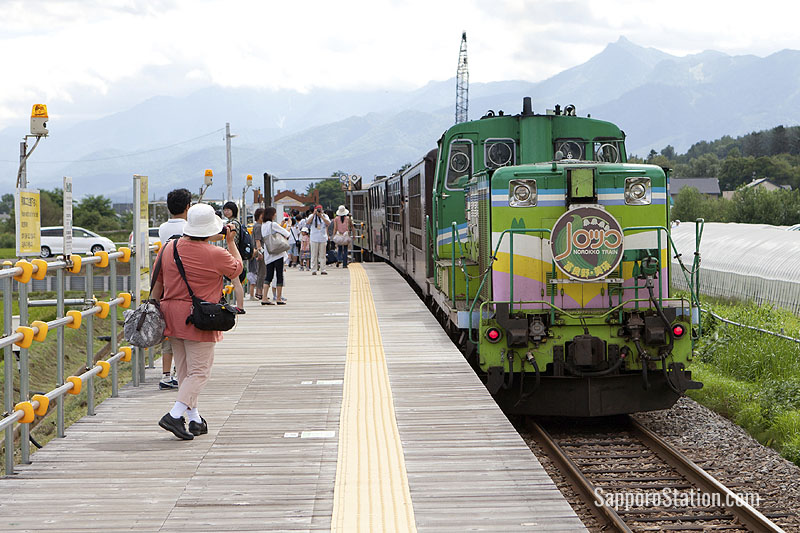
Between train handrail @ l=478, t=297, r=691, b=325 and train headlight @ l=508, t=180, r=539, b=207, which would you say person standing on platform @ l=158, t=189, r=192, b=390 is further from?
train headlight @ l=508, t=180, r=539, b=207

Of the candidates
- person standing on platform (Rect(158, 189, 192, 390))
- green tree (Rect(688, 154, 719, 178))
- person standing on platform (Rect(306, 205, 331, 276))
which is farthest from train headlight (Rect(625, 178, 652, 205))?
green tree (Rect(688, 154, 719, 178))

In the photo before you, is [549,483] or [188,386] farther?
[188,386]

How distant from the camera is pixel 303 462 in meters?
5.74

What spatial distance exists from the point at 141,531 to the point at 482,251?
21.9ft

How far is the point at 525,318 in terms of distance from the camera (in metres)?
9.34

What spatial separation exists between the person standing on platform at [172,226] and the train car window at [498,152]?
16.0 ft

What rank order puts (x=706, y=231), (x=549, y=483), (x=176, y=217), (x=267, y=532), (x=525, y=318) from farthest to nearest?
(x=706, y=231) < (x=525, y=318) < (x=176, y=217) < (x=549, y=483) < (x=267, y=532)

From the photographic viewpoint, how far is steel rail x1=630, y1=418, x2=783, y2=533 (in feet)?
22.2

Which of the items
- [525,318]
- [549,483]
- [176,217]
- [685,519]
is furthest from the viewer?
[525,318]

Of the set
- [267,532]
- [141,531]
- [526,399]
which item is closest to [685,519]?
[526,399]

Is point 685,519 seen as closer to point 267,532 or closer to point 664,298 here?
point 664,298

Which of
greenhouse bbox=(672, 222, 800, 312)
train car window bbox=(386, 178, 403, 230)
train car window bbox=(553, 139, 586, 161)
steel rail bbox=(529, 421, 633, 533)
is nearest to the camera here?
steel rail bbox=(529, 421, 633, 533)

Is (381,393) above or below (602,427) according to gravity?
above

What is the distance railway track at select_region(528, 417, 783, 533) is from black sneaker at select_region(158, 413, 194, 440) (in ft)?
11.2
